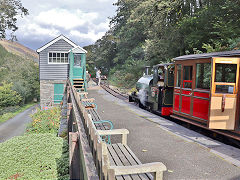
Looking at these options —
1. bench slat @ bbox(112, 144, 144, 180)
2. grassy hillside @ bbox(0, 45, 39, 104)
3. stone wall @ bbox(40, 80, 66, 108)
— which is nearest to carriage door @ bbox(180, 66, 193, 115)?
bench slat @ bbox(112, 144, 144, 180)

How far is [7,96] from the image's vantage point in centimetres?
3600

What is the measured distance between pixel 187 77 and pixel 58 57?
15813mm

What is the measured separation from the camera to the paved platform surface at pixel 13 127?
25.0 m

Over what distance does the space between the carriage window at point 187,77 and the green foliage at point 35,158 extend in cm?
475

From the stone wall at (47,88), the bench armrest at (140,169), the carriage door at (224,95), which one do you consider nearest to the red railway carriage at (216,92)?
the carriage door at (224,95)

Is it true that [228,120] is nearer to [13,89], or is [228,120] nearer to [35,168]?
[35,168]

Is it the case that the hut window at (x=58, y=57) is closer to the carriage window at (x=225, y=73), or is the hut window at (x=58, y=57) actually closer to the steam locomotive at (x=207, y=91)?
the steam locomotive at (x=207, y=91)

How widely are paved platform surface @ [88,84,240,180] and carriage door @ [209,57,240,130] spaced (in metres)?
0.67

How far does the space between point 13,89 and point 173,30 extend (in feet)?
99.0

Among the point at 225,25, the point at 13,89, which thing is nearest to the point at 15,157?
the point at 225,25

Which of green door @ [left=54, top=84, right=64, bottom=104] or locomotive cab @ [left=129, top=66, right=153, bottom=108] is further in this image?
green door @ [left=54, top=84, right=64, bottom=104]

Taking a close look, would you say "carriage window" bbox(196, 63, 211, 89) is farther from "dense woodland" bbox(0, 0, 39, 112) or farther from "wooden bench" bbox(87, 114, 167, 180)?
"dense woodland" bbox(0, 0, 39, 112)

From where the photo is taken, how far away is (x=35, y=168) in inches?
229

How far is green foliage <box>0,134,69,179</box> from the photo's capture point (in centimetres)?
557
